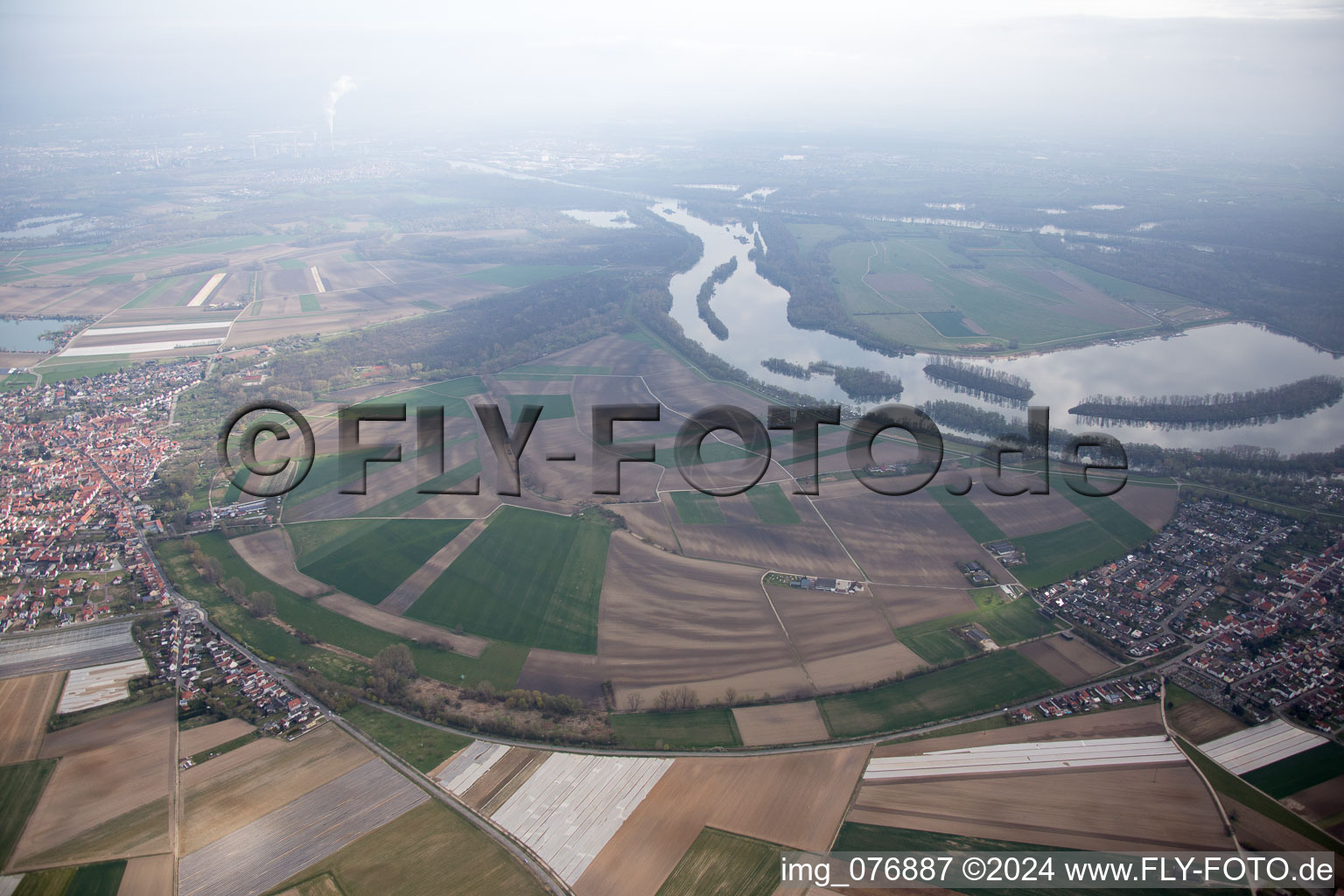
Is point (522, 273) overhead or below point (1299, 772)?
overhead

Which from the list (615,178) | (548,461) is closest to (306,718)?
(548,461)

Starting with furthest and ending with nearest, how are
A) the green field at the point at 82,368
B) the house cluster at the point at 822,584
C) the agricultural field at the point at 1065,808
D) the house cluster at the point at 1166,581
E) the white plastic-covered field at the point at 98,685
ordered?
the green field at the point at 82,368 → the house cluster at the point at 822,584 → the house cluster at the point at 1166,581 → the white plastic-covered field at the point at 98,685 → the agricultural field at the point at 1065,808

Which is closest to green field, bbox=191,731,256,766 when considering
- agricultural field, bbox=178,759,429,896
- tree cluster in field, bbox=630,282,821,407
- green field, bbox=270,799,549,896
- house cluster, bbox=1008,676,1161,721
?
agricultural field, bbox=178,759,429,896

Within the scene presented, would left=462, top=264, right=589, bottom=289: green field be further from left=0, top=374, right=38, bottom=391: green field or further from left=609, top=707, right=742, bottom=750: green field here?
left=609, top=707, right=742, bottom=750: green field

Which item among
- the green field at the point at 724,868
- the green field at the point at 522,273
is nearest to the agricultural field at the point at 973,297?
the green field at the point at 522,273

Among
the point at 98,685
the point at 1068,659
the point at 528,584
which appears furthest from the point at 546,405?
the point at 1068,659

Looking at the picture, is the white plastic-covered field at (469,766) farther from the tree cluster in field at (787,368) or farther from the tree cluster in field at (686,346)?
the tree cluster in field at (787,368)

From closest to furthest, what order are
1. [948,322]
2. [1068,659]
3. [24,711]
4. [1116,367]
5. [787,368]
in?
[24,711], [1068,659], [787,368], [1116,367], [948,322]

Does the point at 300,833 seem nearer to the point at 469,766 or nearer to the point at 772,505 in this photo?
the point at 469,766
